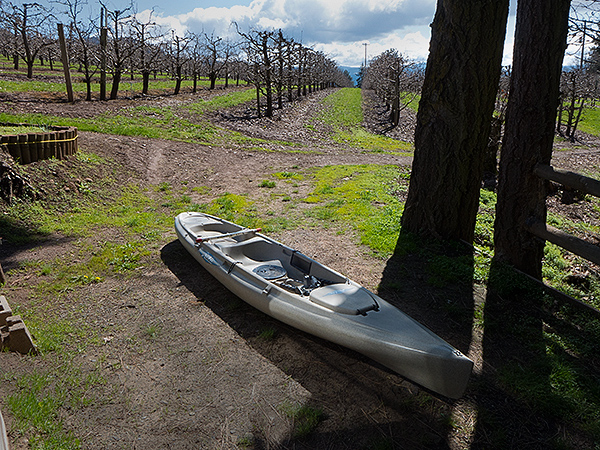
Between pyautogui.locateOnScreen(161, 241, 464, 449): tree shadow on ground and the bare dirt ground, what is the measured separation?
1 cm

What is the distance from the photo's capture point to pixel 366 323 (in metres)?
3.98

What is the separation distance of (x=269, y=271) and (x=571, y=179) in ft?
13.3

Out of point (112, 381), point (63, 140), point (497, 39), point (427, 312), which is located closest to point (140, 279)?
point (112, 381)

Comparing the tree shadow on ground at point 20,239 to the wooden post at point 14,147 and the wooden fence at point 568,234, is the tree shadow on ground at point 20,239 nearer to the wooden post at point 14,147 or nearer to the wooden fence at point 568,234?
the wooden post at point 14,147

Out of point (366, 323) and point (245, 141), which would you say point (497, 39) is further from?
point (245, 141)

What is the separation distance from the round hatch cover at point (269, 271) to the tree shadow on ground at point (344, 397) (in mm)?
491

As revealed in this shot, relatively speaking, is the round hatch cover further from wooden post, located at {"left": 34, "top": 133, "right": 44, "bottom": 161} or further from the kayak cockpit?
wooden post, located at {"left": 34, "top": 133, "right": 44, "bottom": 161}

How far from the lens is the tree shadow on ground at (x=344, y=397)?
11.1 feet

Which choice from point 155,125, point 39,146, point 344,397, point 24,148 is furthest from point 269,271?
point 155,125

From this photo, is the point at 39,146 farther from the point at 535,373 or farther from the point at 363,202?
the point at 535,373

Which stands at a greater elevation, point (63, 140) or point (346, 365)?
point (63, 140)

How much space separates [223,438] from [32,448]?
4.78ft

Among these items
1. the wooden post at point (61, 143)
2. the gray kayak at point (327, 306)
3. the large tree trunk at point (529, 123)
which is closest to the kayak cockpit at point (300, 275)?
the gray kayak at point (327, 306)

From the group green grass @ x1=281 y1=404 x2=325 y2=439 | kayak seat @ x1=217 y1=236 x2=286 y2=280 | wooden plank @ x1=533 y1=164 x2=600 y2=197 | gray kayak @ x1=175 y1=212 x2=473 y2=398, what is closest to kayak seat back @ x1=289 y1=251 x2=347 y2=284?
gray kayak @ x1=175 y1=212 x2=473 y2=398
